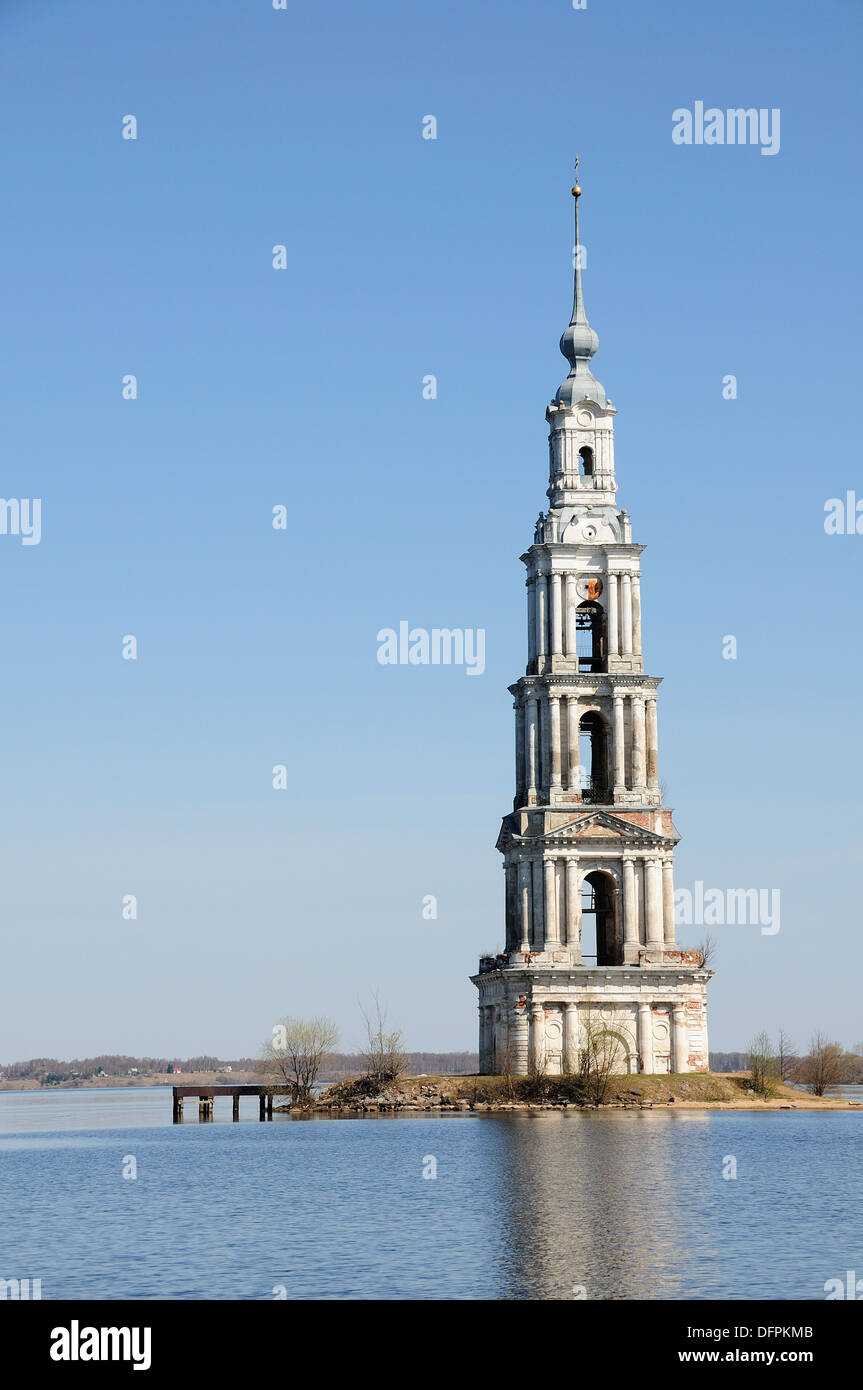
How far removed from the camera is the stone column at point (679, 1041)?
124438 millimetres

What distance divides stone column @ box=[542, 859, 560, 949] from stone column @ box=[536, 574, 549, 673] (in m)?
14.6

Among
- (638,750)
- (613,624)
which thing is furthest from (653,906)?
A: (613,624)

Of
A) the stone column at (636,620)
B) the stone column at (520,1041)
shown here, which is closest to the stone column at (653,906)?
the stone column at (520,1041)

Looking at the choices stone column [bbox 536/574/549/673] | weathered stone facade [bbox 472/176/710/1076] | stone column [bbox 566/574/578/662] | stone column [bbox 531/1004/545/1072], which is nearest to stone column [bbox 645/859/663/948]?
weathered stone facade [bbox 472/176/710/1076]

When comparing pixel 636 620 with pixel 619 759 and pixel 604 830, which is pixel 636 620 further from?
pixel 604 830

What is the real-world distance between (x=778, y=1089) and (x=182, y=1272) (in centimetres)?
8760

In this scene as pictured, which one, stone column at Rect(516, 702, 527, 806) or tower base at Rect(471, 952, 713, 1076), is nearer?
tower base at Rect(471, 952, 713, 1076)

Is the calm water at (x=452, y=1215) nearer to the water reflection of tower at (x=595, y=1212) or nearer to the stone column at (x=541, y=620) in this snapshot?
the water reflection of tower at (x=595, y=1212)

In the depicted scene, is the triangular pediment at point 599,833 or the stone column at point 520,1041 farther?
the triangular pediment at point 599,833

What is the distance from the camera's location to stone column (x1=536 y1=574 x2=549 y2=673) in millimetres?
133500

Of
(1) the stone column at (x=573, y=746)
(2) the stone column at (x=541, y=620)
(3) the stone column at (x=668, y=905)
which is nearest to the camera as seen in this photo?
(3) the stone column at (x=668, y=905)

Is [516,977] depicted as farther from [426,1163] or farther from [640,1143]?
[426,1163]

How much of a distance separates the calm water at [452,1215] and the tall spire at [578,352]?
57.4 metres

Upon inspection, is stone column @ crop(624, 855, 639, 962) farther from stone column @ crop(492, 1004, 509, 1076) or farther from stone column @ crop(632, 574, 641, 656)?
stone column @ crop(632, 574, 641, 656)
